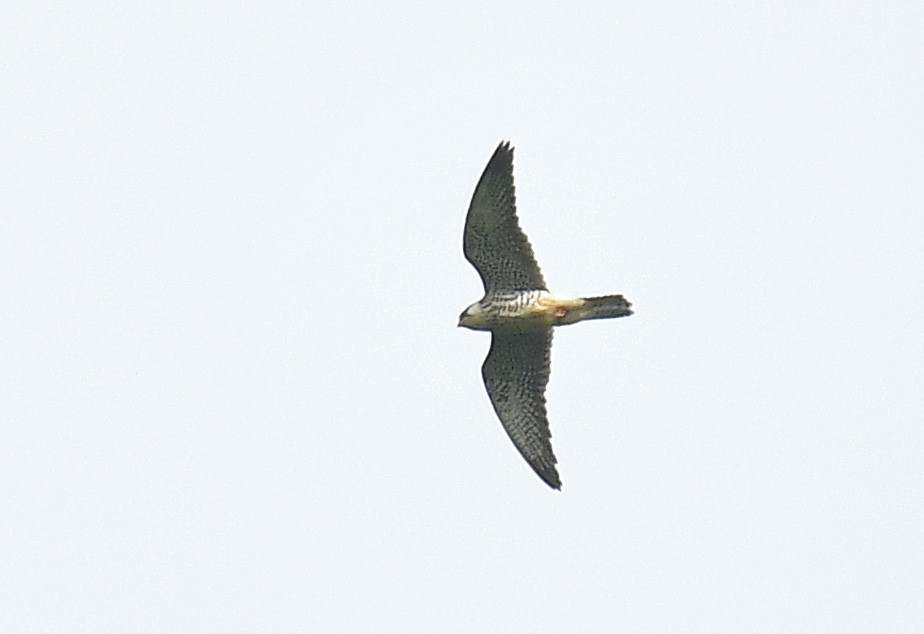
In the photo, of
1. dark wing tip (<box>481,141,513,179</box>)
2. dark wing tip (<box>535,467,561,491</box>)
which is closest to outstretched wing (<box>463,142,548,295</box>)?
dark wing tip (<box>481,141,513,179</box>)

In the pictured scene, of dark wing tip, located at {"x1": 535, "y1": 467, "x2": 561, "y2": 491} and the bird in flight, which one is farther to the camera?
dark wing tip, located at {"x1": 535, "y1": 467, "x2": 561, "y2": 491}

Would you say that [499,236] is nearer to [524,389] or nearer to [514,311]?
[514,311]

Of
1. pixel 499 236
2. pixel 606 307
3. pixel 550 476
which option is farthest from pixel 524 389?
pixel 499 236

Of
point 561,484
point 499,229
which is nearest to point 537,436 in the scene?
point 561,484

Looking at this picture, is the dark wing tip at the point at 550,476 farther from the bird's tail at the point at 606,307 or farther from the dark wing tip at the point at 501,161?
the dark wing tip at the point at 501,161

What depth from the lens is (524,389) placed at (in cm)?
1961

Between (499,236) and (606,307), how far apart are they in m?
1.25

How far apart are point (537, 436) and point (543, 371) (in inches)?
25.8

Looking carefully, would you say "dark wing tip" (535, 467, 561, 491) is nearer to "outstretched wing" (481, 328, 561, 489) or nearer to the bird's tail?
"outstretched wing" (481, 328, 561, 489)

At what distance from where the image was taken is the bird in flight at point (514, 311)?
18453mm

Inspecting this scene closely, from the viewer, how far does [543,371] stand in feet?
64.3

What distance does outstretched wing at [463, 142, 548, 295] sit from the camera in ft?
60.0

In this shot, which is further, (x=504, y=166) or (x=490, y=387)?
(x=490, y=387)

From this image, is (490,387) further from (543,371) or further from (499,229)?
(499,229)
